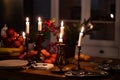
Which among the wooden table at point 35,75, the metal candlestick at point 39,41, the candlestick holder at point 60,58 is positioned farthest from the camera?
the metal candlestick at point 39,41

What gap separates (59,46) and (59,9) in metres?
2.01

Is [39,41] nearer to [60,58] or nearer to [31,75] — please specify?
[60,58]

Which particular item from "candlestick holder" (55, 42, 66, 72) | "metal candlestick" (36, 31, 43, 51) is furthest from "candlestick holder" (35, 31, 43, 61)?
"candlestick holder" (55, 42, 66, 72)

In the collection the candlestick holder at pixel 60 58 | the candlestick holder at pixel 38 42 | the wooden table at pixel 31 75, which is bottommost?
the wooden table at pixel 31 75

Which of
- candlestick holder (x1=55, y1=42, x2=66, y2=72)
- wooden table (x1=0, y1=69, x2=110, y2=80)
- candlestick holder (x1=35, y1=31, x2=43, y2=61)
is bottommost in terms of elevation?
wooden table (x1=0, y1=69, x2=110, y2=80)

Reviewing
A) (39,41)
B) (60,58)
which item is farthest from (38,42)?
(60,58)

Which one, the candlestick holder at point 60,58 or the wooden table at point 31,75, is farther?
the candlestick holder at point 60,58

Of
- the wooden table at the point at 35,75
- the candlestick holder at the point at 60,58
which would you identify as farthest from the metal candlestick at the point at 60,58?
the wooden table at the point at 35,75

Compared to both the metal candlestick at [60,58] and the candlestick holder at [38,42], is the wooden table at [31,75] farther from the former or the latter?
the candlestick holder at [38,42]

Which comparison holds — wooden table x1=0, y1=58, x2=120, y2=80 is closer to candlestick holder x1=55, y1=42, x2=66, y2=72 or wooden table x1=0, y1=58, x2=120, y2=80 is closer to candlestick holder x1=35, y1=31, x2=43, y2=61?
candlestick holder x1=55, y1=42, x2=66, y2=72

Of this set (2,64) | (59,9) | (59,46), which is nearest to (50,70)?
(59,46)

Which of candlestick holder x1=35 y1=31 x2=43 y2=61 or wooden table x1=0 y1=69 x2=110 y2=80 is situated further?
candlestick holder x1=35 y1=31 x2=43 y2=61

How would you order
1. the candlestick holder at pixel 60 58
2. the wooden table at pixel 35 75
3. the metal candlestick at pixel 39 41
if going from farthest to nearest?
the metal candlestick at pixel 39 41 → the candlestick holder at pixel 60 58 → the wooden table at pixel 35 75

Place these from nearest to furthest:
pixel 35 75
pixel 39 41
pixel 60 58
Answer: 1. pixel 35 75
2. pixel 60 58
3. pixel 39 41
